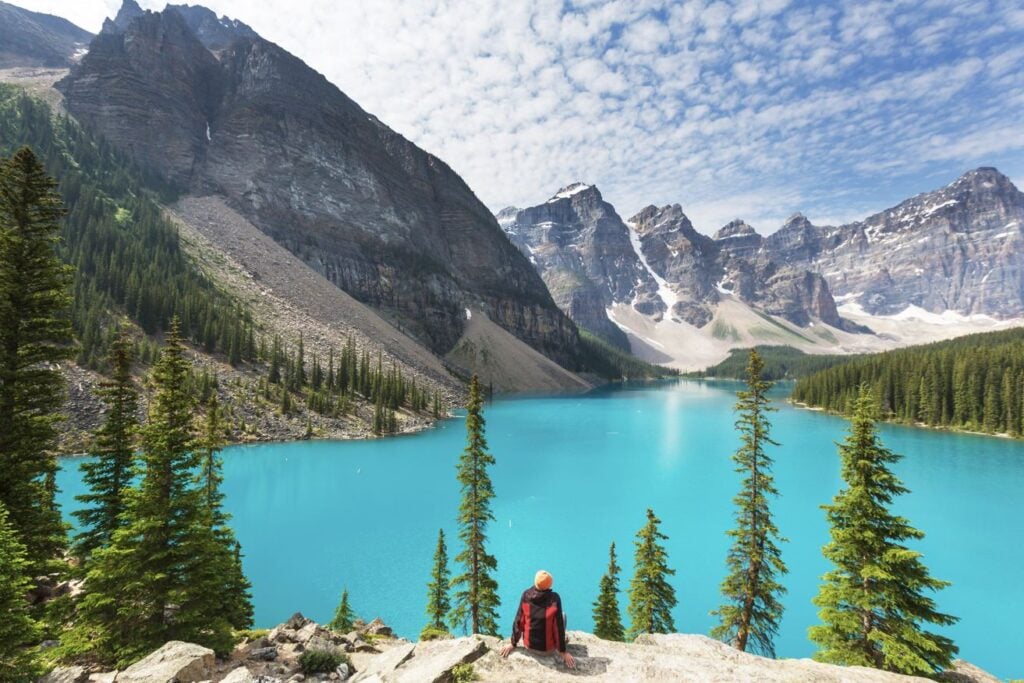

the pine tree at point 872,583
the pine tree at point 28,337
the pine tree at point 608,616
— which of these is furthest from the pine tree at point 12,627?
the pine tree at point 872,583

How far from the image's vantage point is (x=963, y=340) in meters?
155

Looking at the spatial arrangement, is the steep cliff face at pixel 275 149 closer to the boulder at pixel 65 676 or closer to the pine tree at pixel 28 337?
the pine tree at pixel 28 337

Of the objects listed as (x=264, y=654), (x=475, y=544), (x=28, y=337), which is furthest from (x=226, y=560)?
(x=475, y=544)

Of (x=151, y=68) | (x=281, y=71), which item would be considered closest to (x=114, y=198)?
(x=151, y=68)

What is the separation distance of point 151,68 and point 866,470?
696 ft

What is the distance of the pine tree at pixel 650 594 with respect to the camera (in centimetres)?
2084

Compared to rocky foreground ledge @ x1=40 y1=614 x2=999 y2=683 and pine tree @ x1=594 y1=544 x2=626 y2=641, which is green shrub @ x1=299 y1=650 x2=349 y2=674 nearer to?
rocky foreground ledge @ x1=40 y1=614 x2=999 y2=683

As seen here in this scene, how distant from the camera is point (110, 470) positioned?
15.9 metres

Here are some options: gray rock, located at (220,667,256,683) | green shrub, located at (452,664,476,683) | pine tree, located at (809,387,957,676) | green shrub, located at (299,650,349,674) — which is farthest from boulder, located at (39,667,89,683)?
pine tree, located at (809,387,957,676)

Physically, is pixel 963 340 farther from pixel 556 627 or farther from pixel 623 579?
pixel 556 627

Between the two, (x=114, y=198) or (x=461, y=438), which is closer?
(x=461, y=438)

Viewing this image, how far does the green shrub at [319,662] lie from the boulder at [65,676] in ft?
14.0

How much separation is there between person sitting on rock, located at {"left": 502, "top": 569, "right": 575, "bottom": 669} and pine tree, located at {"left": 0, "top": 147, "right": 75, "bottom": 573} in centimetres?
1394

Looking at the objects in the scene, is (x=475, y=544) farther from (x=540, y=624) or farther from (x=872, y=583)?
(x=872, y=583)
